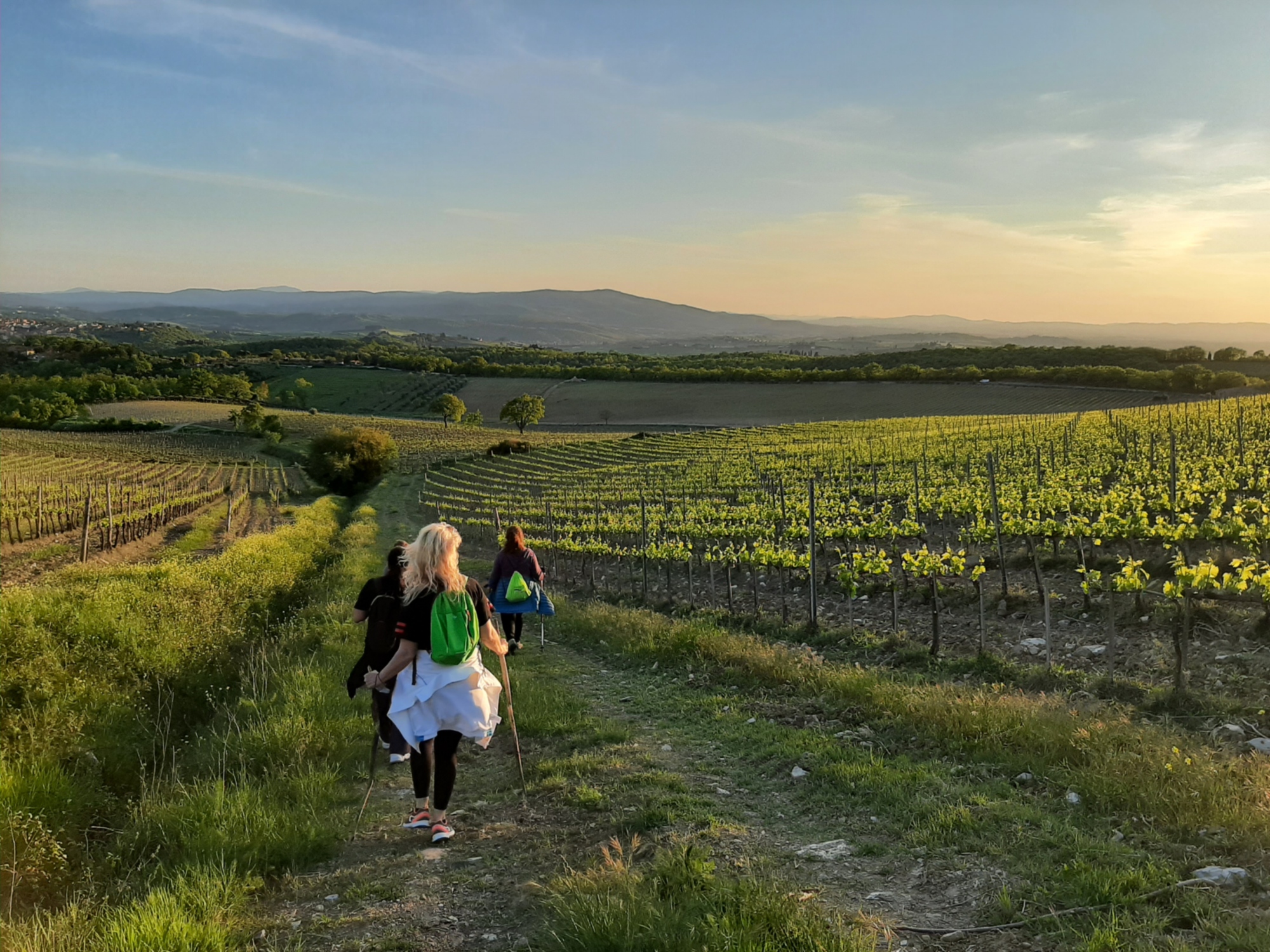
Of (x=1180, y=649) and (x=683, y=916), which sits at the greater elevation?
(x=1180, y=649)

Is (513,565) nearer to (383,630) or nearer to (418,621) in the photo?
(383,630)

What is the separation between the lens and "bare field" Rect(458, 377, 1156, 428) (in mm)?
80125

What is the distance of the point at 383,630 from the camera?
19.0 feet

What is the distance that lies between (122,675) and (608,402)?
312 ft

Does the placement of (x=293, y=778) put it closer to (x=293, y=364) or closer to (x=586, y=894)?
(x=586, y=894)

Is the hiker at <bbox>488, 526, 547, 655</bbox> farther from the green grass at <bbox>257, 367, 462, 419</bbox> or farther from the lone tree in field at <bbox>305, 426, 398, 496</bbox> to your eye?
the green grass at <bbox>257, 367, 462, 419</bbox>

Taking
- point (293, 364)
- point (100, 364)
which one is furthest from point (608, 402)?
point (100, 364)

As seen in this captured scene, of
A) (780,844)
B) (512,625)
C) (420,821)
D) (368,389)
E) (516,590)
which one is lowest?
(512,625)

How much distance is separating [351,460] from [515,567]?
48511mm

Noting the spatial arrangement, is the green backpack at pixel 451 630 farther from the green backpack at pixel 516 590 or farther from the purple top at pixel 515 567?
the purple top at pixel 515 567

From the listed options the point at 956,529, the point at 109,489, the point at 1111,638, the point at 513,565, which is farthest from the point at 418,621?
the point at 109,489

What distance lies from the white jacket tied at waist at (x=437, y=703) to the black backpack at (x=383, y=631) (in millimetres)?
656

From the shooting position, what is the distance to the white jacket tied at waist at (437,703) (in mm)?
5109

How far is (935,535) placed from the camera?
17156mm
